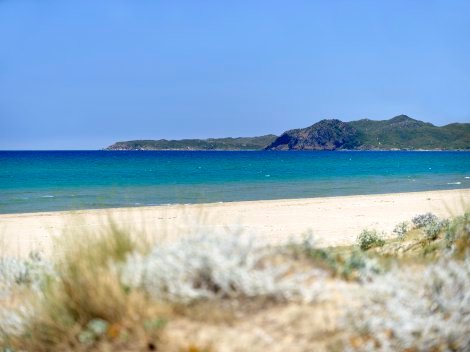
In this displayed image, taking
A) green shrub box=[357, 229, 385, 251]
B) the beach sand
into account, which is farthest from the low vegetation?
the beach sand

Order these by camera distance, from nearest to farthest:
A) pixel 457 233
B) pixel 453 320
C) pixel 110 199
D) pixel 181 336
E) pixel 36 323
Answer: pixel 181 336, pixel 453 320, pixel 36 323, pixel 457 233, pixel 110 199

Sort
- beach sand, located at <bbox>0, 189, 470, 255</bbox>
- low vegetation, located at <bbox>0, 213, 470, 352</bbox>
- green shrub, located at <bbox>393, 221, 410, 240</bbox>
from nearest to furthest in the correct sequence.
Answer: low vegetation, located at <bbox>0, 213, 470, 352</bbox>
green shrub, located at <bbox>393, 221, 410, 240</bbox>
beach sand, located at <bbox>0, 189, 470, 255</bbox>

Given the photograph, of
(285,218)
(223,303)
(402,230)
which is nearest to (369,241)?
(402,230)

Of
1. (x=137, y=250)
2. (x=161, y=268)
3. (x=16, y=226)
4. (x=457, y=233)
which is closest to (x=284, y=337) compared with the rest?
(x=161, y=268)

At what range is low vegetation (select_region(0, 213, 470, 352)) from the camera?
3922 millimetres

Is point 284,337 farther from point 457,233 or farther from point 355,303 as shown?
point 457,233

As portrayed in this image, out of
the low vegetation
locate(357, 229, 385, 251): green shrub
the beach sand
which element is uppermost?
the low vegetation

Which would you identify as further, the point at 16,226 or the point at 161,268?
the point at 16,226

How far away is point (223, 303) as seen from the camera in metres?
4.22

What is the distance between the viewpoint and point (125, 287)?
14.0ft

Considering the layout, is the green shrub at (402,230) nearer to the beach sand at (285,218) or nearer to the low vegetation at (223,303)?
the beach sand at (285,218)

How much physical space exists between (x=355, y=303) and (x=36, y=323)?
2513 mm

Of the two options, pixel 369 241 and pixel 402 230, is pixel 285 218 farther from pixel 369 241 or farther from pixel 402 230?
pixel 369 241

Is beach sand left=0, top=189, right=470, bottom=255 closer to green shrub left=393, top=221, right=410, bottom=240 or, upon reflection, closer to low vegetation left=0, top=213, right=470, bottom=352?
green shrub left=393, top=221, right=410, bottom=240
